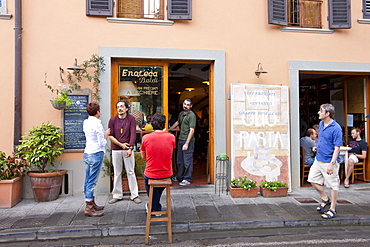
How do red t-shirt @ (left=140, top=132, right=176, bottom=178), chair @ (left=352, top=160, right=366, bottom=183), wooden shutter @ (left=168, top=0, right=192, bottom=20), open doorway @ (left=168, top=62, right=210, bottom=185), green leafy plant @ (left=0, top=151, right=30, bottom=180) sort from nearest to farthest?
red t-shirt @ (left=140, top=132, right=176, bottom=178)
green leafy plant @ (left=0, top=151, right=30, bottom=180)
wooden shutter @ (left=168, top=0, right=192, bottom=20)
chair @ (left=352, top=160, right=366, bottom=183)
open doorway @ (left=168, top=62, right=210, bottom=185)

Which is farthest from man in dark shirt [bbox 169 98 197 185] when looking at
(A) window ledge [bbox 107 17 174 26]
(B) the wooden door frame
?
(A) window ledge [bbox 107 17 174 26]

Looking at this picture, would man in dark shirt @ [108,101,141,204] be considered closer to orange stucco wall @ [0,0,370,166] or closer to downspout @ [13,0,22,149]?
orange stucco wall @ [0,0,370,166]

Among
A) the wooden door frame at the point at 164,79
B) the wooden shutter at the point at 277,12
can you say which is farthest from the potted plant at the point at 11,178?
the wooden shutter at the point at 277,12

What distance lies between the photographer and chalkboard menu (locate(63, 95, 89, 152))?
A: 6.22 metres

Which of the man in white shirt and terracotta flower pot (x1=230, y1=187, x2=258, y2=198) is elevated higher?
the man in white shirt

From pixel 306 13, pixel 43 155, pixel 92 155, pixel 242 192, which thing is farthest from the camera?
pixel 306 13

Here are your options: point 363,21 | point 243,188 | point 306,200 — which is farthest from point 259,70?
point 363,21

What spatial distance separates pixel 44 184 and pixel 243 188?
394cm

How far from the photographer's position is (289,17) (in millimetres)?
7199

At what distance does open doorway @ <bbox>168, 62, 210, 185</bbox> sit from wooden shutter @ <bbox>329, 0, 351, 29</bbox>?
340 centimetres

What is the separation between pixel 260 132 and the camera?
6684mm

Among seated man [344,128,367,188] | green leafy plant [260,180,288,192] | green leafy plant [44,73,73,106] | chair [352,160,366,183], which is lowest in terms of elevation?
green leafy plant [260,180,288,192]

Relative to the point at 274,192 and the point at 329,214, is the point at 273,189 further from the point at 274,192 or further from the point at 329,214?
the point at 329,214

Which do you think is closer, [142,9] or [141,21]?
[141,21]
